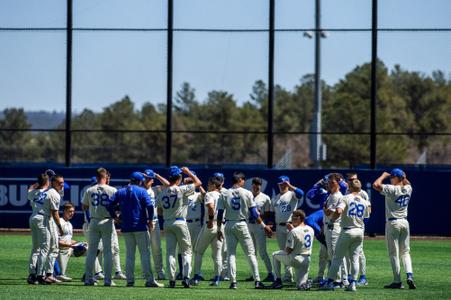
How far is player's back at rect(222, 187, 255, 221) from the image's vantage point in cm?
2022

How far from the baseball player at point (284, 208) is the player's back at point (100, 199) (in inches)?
145

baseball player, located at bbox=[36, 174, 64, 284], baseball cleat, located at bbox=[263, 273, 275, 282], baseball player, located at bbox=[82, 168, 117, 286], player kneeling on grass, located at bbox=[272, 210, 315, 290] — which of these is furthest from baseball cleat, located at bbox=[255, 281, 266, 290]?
baseball player, located at bbox=[36, 174, 64, 284]

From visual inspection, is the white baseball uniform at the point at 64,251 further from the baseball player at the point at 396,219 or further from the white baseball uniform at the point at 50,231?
the baseball player at the point at 396,219

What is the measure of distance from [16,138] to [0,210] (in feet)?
219

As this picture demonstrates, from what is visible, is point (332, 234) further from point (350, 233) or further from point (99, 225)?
point (99, 225)

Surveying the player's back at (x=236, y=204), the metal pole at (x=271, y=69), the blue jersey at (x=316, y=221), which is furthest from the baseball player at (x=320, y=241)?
the metal pole at (x=271, y=69)

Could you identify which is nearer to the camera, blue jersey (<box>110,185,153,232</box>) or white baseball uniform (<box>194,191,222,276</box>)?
A: blue jersey (<box>110,185,153,232</box>)

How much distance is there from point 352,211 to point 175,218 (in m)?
3.32

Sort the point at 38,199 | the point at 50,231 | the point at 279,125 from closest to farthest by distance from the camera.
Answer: the point at 38,199 < the point at 50,231 < the point at 279,125

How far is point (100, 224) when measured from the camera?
2009 centimetres

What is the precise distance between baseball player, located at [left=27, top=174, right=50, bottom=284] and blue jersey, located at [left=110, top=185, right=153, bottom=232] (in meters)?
1.43

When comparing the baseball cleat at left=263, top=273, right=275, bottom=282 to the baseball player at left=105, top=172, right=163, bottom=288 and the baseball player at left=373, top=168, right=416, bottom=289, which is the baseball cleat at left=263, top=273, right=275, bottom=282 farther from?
the baseball player at left=105, top=172, right=163, bottom=288

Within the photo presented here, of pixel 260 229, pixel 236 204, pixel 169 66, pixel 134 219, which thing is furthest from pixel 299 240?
pixel 169 66

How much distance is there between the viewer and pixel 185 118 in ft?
362
